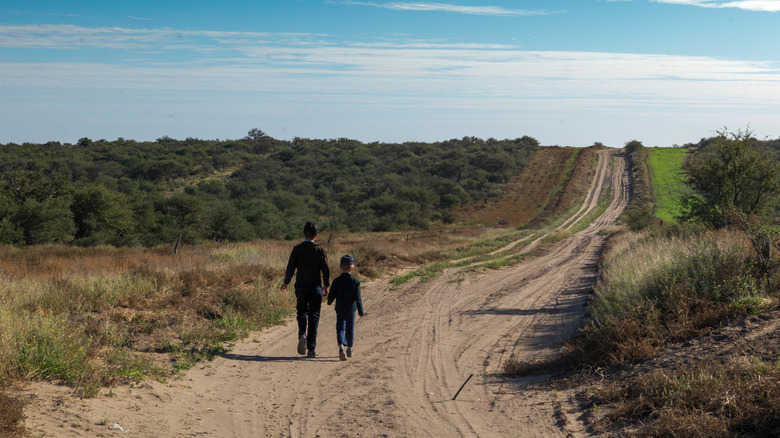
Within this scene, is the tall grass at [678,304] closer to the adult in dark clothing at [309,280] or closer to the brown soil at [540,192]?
the adult in dark clothing at [309,280]

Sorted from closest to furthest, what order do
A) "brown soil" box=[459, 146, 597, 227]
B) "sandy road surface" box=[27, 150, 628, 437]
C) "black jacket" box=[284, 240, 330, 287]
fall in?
"sandy road surface" box=[27, 150, 628, 437] < "black jacket" box=[284, 240, 330, 287] < "brown soil" box=[459, 146, 597, 227]

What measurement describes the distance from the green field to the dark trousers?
4652 cm

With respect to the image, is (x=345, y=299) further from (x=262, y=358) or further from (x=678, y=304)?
(x=678, y=304)

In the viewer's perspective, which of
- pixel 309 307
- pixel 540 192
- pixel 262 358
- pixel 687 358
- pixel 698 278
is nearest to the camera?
pixel 687 358

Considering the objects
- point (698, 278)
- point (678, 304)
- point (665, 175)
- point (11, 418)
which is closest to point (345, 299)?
A: point (11, 418)

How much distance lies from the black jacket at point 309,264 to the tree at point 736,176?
1563 centimetres

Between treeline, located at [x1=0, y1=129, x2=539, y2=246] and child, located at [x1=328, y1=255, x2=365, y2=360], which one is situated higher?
treeline, located at [x1=0, y1=129, x2=539, y2=246]

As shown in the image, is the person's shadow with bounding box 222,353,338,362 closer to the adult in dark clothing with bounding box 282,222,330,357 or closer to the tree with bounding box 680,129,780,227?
the adult in dark clothing with bounding box 282,222,330,357

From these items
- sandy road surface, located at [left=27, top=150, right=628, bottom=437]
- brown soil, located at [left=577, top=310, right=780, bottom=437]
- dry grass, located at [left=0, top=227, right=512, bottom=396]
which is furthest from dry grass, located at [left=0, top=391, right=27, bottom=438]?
brown soil, located at [left=577, top=310, right=780, bottom=437]

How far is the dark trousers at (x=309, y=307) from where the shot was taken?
7824mm

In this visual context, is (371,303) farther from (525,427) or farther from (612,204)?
(612,204)

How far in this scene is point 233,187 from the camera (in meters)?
65.8

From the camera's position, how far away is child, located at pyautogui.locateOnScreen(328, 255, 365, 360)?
7797 mm

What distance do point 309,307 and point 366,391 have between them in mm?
2004
